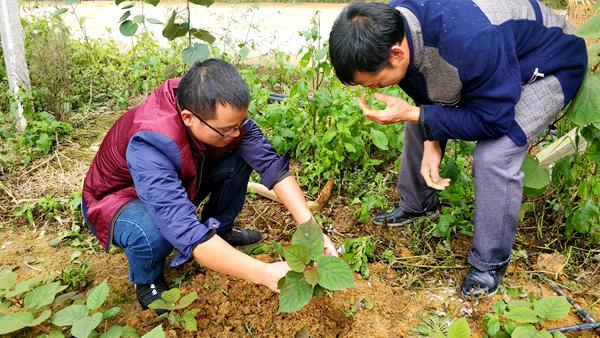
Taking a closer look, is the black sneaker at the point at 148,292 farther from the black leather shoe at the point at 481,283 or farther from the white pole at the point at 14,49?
the white pole at the point at 14,49

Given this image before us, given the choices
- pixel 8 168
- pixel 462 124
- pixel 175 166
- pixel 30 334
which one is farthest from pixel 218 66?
pixel 8 168

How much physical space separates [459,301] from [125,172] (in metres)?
1.45

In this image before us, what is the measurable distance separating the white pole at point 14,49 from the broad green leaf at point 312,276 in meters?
2.60

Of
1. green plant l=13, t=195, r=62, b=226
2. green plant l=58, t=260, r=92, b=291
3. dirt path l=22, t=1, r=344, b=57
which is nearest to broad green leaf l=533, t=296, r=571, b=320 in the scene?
green plant l=58, t=260, r=92, b=291

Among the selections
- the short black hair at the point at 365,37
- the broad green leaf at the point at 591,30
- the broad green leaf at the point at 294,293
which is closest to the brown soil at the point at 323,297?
the broad green leaf at the point at 294,293

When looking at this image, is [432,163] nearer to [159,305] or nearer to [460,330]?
[460,330]

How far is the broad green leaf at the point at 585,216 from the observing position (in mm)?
2225

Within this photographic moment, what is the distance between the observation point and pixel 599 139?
6.73ft

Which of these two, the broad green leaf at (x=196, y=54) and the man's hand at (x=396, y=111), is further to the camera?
the broad green leaf at (x=196, y=54)

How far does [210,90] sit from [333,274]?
2.38 feet

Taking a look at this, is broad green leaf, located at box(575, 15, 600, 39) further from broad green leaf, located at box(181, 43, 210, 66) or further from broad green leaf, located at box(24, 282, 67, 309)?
broad green leaf, located at box(24, 282, 67, 309)

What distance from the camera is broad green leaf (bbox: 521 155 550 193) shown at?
207 centimetres

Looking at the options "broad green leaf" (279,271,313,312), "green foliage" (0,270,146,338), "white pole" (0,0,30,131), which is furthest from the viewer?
"white pole" (0,0,30,131)

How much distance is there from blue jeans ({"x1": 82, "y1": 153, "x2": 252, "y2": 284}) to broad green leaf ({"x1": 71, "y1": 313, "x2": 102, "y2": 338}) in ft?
0.99
